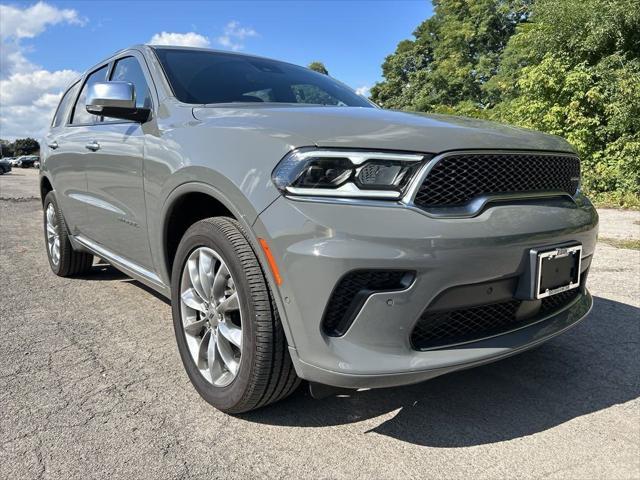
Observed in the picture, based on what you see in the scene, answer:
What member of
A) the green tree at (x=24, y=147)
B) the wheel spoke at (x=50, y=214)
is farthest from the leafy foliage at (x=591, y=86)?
the green tree at (x=24, y=147)

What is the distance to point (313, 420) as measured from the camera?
2.18m

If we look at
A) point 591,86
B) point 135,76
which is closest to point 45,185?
point 135,76

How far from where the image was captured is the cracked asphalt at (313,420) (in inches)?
73.3

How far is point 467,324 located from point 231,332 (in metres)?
0.97

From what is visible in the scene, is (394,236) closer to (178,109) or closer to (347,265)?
(347,265)

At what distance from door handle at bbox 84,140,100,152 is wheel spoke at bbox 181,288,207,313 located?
1507 mm

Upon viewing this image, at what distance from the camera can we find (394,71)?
4147 centimetres

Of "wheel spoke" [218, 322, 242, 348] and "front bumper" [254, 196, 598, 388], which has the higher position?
"front bumper" [254, 196, 598, 388]

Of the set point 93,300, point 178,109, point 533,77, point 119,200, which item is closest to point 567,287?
point 178,109

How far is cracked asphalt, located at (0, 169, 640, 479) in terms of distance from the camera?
186cm

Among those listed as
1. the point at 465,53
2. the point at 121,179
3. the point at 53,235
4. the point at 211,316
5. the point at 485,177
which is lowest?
the point at 53,235

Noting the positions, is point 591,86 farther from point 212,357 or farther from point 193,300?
point 212,357

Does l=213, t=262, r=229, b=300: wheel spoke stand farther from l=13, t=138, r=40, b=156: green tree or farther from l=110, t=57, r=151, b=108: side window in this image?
l=13, t=138, r=40, b=156: green tree

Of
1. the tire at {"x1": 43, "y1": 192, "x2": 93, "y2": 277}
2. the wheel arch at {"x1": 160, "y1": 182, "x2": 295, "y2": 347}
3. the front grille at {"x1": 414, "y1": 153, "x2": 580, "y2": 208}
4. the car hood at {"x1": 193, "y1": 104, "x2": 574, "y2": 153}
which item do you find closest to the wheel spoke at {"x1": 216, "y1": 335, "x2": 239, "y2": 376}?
the wheel arch at {"x1": 160, "y1": 182, "x2": 295, "y2": 347}
